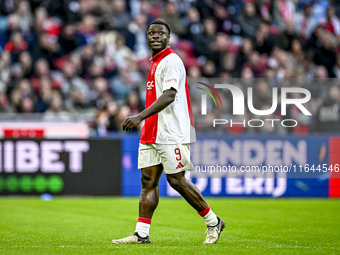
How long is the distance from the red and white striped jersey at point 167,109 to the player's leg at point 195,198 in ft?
1.20

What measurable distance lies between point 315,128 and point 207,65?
11.7 ft

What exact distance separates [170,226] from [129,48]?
329 inches

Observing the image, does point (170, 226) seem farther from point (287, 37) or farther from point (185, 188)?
point (287, 37)

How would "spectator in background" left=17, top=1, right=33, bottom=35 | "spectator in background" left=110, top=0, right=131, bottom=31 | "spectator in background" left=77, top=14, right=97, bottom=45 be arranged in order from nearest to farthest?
"spectator in background" left=17, top=1, right=33, bottom=35, "spectator in background" left=77, top=14, right=97, bottom=45, "spectator in background" left=110, top=0, right=131, bottom=31

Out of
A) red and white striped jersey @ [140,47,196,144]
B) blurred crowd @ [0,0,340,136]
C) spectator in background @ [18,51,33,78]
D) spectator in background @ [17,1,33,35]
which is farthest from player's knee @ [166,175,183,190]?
spectator in background @ [17,1,33,35]

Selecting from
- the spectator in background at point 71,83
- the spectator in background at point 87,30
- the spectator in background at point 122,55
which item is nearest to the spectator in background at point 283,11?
the spectator in background at point 122,55

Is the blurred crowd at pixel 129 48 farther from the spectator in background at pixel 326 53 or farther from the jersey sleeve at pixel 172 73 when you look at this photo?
the jersey sleeve at pixel 172 73

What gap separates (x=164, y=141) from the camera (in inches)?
252

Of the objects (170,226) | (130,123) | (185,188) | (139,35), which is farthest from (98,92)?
(130,123)

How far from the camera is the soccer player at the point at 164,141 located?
21.0 feet

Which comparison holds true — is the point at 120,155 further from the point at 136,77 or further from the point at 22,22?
the point at 22,22

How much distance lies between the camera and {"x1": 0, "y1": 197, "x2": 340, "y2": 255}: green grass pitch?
6.11 metres

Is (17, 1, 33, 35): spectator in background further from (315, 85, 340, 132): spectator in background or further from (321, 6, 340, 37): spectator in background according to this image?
(321, 6, 340, 37): spectator in background

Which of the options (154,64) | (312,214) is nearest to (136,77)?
(312,214)
